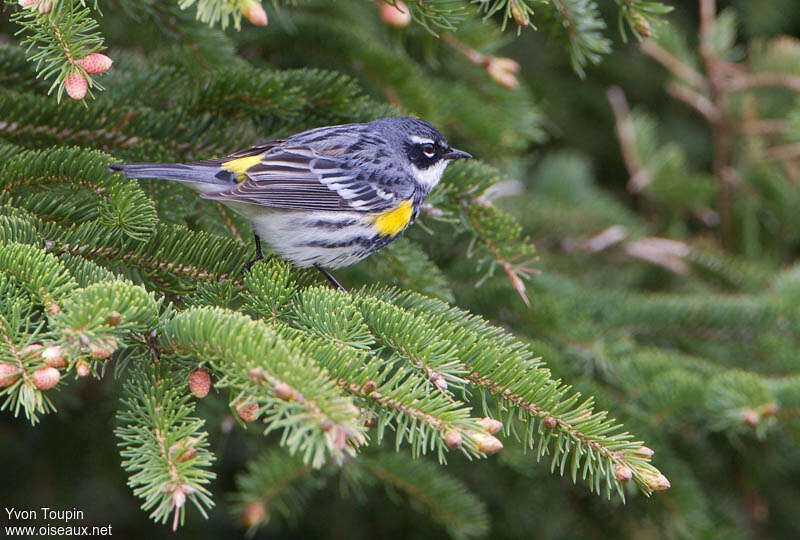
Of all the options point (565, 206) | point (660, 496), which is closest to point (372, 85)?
point (565, 206)

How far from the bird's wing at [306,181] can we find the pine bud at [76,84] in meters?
0.80

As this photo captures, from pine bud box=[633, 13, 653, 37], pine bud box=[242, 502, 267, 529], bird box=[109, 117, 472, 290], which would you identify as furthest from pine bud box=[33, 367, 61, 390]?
pine bud box=[633, 13, 653, 37]

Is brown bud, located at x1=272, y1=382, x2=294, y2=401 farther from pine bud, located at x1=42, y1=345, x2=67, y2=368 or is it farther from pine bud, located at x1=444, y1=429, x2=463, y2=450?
pine bud, located at x1=42, y1=345, x2=67, y2=368

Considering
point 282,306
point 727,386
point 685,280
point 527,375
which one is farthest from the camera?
point 685,280

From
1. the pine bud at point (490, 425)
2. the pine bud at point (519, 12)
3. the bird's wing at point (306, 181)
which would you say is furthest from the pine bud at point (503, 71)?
the pine bud at point (490, 425)

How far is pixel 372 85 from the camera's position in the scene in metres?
3.50

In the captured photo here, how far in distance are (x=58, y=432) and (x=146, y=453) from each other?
97.1 inches

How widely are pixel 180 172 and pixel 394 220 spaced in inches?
34.7

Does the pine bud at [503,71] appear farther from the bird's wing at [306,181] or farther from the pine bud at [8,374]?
the pine bud at [8,374]

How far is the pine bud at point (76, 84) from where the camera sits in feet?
6.98

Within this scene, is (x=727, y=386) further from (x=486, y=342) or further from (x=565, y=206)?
(x=565, y=206)

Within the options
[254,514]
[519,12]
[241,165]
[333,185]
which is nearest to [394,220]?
[333,185]

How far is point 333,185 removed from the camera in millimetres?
3369

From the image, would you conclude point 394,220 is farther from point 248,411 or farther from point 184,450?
point 184,450
